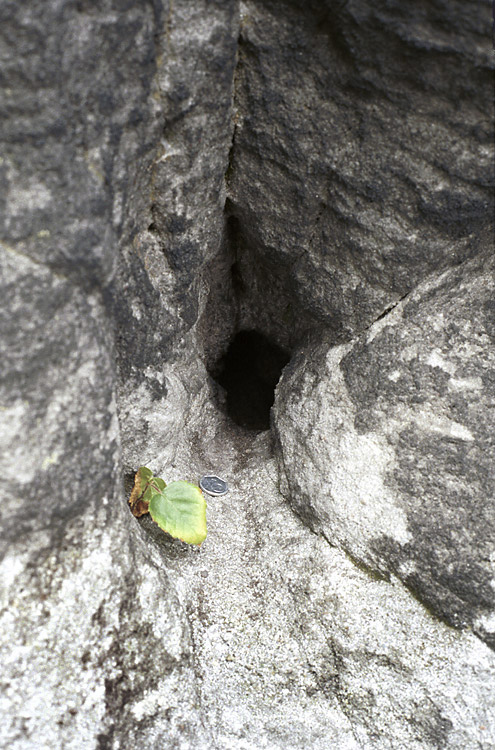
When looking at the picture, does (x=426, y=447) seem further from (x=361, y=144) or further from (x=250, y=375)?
(x=250, y=375)

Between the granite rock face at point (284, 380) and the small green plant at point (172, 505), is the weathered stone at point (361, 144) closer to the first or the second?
the granite rock face at point (284, 380)

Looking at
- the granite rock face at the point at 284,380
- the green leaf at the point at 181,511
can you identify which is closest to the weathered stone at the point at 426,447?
the granite rock face at the point at 284,380

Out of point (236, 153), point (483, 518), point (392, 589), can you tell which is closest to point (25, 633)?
point (392, 589)

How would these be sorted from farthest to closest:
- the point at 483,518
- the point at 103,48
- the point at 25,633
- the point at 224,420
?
the point at 224,420, the point at 483,518, the point at 25,633, the point at 103,48

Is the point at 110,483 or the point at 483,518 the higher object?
the point at 483,518

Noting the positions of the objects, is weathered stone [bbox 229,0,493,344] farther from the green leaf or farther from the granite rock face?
the green leaf

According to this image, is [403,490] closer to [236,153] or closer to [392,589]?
[392,589]
